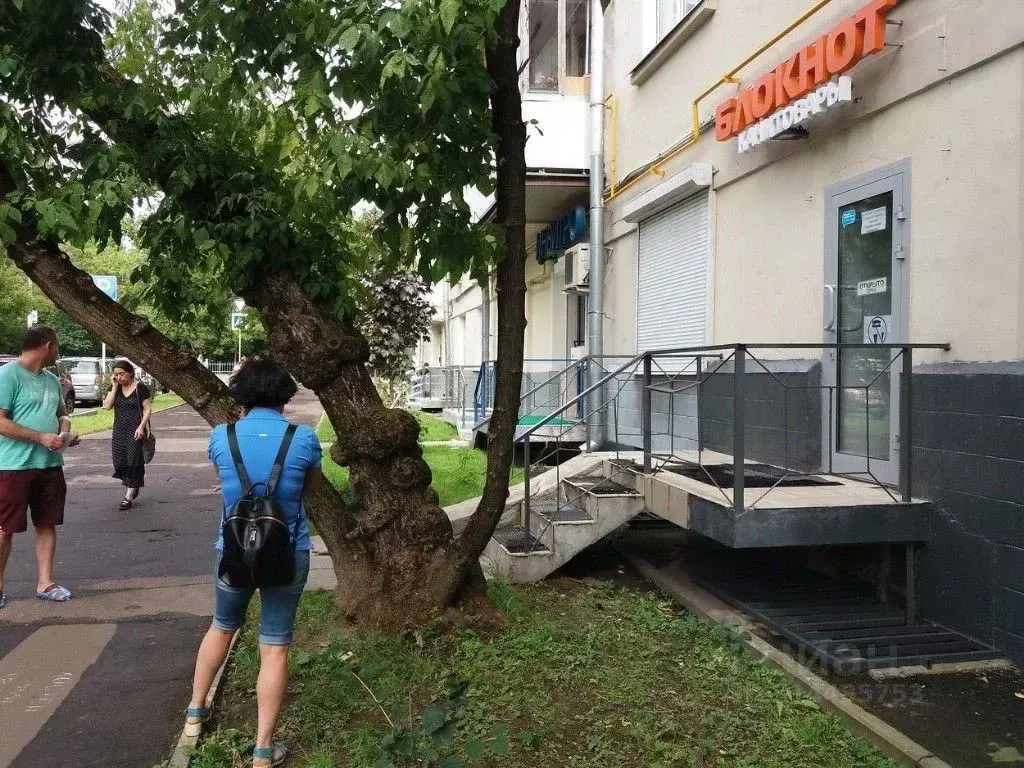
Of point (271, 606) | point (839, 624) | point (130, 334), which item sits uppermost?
point (130, 334)

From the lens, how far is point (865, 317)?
5.65 meters

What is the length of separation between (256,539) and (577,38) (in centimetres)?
988

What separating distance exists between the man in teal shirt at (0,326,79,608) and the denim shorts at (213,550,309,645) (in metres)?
2.63

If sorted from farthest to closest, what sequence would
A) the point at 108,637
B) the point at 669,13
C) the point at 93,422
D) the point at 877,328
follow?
1. the point at 93,422
2. the point at 669,13
3. the point at 877,328
4. the point at 108,637

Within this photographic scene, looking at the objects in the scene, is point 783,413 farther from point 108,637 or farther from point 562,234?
A: point 562,234

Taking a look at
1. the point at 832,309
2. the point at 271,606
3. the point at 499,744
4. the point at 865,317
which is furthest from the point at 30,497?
the point at 865,317

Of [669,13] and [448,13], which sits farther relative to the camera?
[669,13]

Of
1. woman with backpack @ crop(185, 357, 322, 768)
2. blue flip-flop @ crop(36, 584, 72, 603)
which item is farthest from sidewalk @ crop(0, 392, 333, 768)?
woman with backpack @ crop(185, 357, 322, 768)

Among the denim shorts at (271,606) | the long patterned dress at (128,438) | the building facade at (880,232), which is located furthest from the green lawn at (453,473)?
the denim shorts at (271,606)

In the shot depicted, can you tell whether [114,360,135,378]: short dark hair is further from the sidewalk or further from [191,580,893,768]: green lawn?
[191,580,893,768]: green lawn

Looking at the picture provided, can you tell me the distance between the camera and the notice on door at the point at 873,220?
5453 mm

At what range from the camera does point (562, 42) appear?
1127cm

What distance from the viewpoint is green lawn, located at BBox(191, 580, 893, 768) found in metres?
3.49

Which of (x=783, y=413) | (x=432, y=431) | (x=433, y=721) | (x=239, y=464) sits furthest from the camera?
(x=432, y=431)
